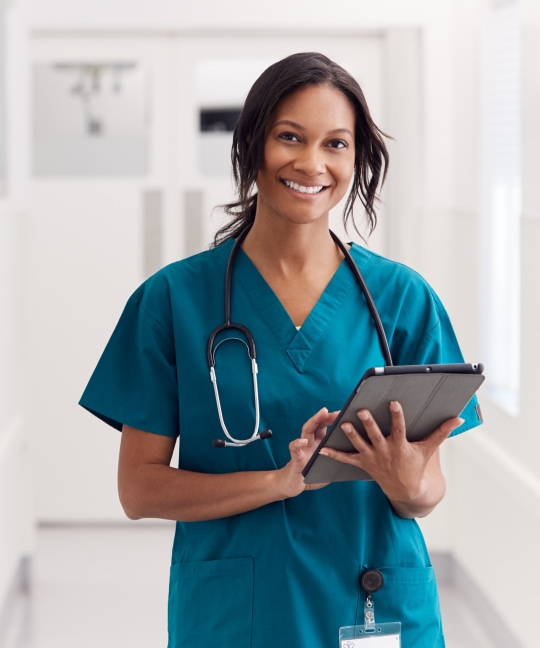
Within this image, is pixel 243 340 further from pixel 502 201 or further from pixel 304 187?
pixel 502 201

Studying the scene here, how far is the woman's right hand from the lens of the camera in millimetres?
1152

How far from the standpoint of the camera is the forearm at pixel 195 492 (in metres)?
1.23

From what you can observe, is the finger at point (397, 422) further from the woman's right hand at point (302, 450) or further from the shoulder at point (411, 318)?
the shoulder at point (411, 318)

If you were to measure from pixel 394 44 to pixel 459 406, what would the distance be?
271cm

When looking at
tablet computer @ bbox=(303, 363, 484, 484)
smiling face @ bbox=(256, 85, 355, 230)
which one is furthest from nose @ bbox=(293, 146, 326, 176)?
tablet computer @ bbox=(303, 363, 484, 484)

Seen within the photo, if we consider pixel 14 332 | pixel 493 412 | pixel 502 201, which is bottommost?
pixel 493 412

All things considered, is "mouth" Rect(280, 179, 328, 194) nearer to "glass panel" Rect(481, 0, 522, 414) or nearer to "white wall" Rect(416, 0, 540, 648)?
"white wall" Rect(416, 0, 540, 648)

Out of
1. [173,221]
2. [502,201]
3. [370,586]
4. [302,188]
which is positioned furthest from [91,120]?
[370,586]

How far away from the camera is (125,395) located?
4.39ft

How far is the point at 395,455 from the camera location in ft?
3.85

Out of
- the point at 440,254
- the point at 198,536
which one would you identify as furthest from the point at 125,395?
the point at 440,254

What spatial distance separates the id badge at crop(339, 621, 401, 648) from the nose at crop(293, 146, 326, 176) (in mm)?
555

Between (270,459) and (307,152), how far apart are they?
372 mm

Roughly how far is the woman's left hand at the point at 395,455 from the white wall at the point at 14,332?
1994 mm
